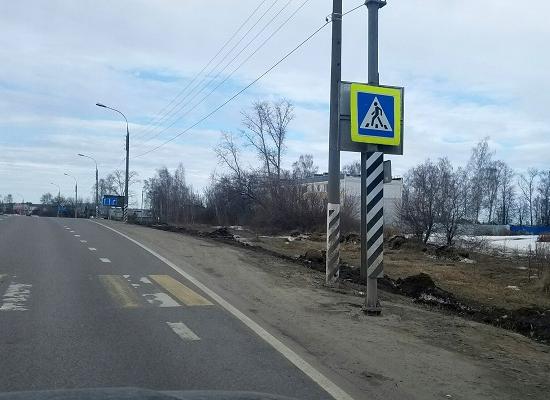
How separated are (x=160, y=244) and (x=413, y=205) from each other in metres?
21.7

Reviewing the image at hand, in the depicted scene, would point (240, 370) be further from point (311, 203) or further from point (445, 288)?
point (311, 203)

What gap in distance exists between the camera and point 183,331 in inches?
311

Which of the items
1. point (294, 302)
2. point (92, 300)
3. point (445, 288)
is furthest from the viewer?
point (445, 288)

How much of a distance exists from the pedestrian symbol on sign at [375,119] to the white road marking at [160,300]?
4583 millimetres

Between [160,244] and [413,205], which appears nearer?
[160,244]

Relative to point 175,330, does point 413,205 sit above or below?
above

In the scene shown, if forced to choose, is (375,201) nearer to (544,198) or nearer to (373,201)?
(373,201)

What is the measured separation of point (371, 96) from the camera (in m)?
10.4

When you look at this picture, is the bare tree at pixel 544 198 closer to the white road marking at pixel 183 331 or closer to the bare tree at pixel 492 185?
the bare tree at pixel 492 185

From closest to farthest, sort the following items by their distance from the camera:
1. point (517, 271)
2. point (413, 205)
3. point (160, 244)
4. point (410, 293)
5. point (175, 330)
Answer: point (175, 330) < point (410, 293) < point (517, 271) < point (160, 244) < point (413, 205)

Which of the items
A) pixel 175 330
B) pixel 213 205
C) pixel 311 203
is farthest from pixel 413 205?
pixel 213 205

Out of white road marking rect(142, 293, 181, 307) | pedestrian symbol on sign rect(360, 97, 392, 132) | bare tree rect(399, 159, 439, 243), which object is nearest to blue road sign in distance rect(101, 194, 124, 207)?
bare tree rect(399, 159, 439, 243)

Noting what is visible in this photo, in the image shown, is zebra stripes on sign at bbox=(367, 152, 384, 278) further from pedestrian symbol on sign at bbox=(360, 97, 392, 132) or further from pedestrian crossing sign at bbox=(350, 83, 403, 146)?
pedestrian symbol on sign at bbox=(360, 97, 392, 132)

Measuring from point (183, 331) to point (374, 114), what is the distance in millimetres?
5158
